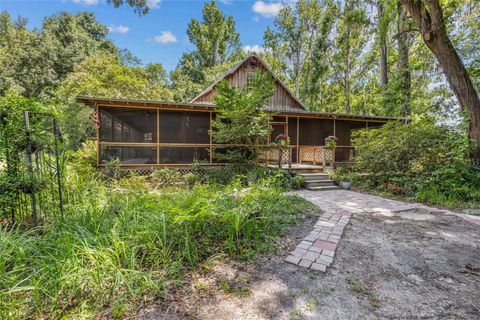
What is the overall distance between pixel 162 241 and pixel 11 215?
88.3 inches

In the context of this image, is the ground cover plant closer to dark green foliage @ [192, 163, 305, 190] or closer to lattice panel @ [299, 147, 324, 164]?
dark green foliage @ [192, 163, 305, 190]

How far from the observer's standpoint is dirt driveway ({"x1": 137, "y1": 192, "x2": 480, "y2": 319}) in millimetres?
1885

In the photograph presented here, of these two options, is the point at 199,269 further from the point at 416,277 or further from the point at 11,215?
the point at 11,215

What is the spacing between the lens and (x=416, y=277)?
245 centimetres

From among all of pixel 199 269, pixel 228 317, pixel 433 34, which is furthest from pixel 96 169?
pixel 433 34

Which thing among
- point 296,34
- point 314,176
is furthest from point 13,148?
point 296,34

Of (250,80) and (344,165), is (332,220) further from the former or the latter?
(344,165)

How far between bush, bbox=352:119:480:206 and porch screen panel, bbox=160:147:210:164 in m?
6.07

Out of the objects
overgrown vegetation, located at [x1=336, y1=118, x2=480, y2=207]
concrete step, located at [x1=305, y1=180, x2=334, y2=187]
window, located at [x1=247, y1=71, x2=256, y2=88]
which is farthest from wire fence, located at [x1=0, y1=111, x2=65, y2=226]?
overgrown vegetation, located at [x1=336, y1=118, x2=480, y2=207]

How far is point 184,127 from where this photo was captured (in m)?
9.40

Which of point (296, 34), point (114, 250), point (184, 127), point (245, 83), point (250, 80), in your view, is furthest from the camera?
point (296, 34)

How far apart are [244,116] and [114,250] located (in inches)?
244

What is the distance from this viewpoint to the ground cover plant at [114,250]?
186 cm

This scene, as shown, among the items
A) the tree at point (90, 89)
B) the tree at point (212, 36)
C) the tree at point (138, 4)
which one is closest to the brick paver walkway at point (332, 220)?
the tree at point (138, 4)
